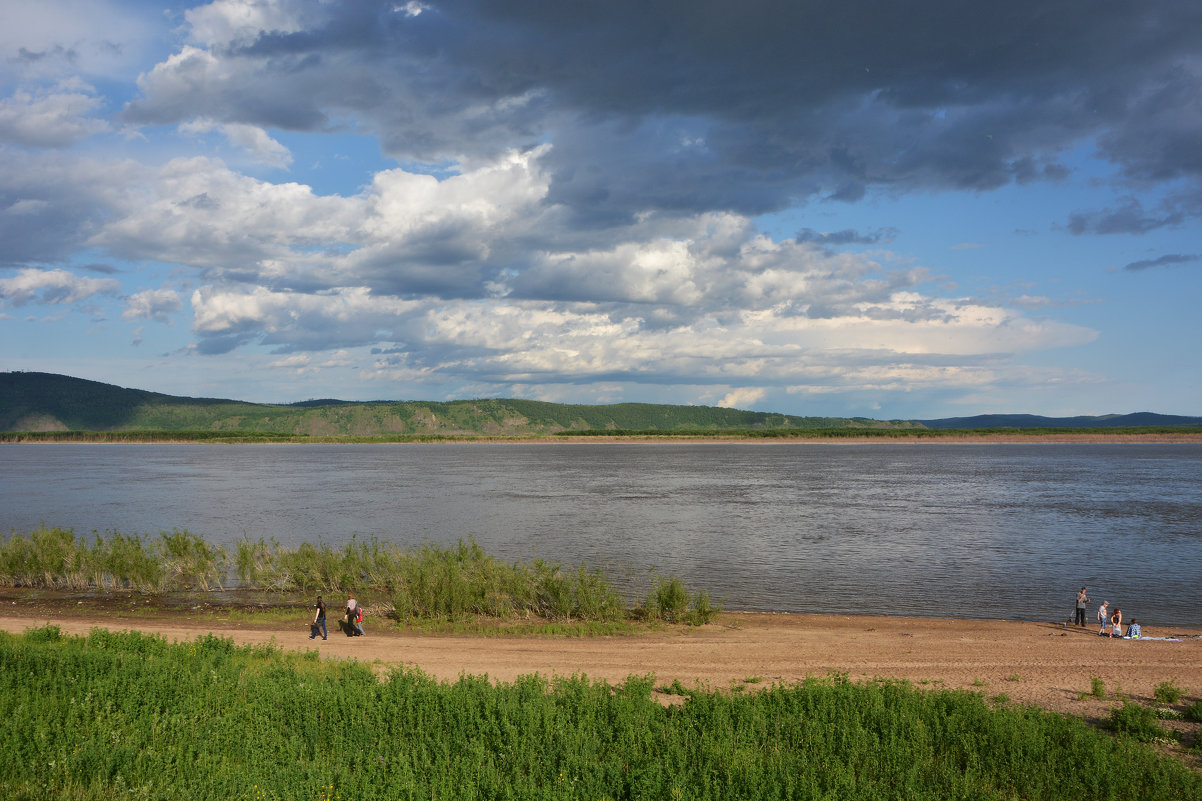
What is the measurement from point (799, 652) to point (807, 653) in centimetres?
20

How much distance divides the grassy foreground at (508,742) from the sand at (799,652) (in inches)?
107

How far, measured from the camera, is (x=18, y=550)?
28.1 meters

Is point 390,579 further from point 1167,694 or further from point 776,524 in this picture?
point 776,524

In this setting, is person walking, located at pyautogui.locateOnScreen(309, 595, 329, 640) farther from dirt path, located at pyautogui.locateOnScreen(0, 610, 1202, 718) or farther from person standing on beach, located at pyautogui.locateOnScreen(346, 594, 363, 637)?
person standing on beach, located at pyautogui.locateOnScreen(346, 594, 363, 637)

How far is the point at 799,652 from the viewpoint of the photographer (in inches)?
692

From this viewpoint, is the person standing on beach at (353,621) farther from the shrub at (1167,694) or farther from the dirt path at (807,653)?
the shrub at (1167,694)

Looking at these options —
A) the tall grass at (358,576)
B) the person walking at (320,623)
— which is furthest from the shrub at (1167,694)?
the person walking at (320,623)

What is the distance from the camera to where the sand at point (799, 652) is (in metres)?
14.5

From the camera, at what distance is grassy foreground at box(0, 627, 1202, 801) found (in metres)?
7.79

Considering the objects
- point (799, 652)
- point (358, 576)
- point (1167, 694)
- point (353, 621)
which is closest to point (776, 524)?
point (358, 576)

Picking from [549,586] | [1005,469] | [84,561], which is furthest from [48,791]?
[1005,469]

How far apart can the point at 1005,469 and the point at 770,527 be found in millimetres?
71292

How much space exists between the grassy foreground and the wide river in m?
14.9

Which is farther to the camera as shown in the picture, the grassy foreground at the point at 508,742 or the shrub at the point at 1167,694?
the shrub at the point at 1167,694
